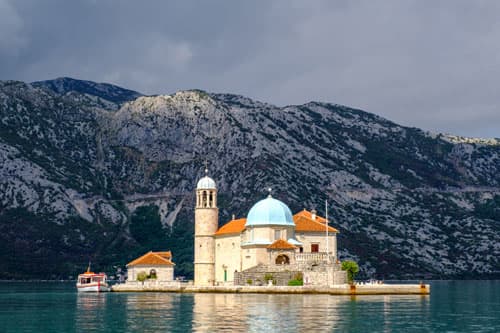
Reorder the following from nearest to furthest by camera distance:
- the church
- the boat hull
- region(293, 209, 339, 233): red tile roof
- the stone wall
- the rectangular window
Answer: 1. the stone wall
2. the church
3. the rectangular window
4. region(293, 209, 339, 233): red tile roof
5. the boat hull

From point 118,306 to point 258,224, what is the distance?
29.7 m

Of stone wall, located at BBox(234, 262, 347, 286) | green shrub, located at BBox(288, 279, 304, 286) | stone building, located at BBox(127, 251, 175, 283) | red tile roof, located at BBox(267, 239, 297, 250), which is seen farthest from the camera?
stone building, located at BBox(127, 251, 175, 283)

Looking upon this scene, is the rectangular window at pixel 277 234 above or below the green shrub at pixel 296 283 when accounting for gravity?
above

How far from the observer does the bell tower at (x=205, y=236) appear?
112 m

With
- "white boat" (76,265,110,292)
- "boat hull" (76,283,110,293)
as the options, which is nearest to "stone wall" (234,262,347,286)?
"boat hull" (76,283,110,293)

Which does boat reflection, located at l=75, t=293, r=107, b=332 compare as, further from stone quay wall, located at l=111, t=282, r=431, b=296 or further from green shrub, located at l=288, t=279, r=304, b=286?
green shrub, located at l=288, t=279, r=304, b=286

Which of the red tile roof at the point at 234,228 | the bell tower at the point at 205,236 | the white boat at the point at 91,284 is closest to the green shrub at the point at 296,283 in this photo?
the red tile roof at the point at 234,228

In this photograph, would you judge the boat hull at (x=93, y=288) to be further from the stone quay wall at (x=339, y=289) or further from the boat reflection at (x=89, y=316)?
the boat reflection at (x=89, y=316)

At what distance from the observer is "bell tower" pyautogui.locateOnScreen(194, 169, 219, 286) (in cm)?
11206

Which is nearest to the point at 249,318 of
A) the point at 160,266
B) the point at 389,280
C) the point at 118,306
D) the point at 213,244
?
the point at 118,306

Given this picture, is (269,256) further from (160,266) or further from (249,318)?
(249,318)

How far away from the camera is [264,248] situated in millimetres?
101062

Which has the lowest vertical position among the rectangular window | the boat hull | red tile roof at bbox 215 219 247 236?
the boat hull

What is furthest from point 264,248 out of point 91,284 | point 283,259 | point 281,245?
point 91,284
